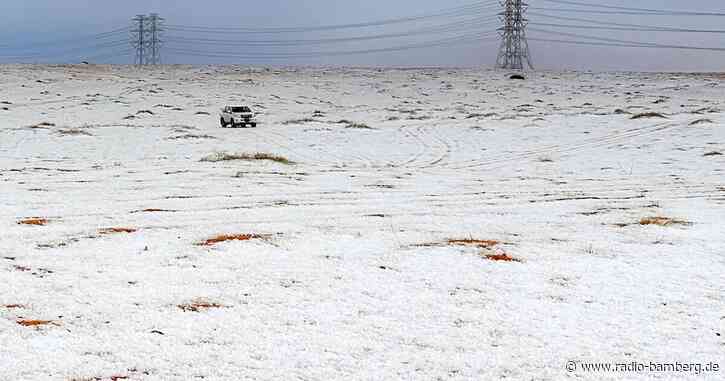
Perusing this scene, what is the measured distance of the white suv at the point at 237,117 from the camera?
3322cm

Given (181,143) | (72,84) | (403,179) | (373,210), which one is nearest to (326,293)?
(373,210)

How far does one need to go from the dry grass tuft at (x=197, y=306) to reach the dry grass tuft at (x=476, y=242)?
309 cm

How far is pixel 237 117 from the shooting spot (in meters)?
33.2

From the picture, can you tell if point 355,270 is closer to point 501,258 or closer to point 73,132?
point 501,258

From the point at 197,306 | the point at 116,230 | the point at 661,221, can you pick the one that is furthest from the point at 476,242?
the point at 116,230

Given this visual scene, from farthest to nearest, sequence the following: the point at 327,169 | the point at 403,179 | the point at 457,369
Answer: the point at 327,169
the point at 403,179
the point at 457,369

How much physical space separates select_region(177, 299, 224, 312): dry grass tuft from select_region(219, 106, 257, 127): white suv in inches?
1103

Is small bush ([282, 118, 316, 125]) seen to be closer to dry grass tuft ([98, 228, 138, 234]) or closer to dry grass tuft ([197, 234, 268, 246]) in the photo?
dry grass tuft ([98, 228, 138, 234])

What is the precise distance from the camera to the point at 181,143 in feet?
82.4

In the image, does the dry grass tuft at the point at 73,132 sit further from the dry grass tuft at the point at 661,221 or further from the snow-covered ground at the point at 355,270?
the dry grass tuft at the point at 661,221

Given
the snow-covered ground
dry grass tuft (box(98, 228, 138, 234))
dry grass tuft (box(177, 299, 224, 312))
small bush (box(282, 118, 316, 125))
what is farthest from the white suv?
dry grass tuft (box(177, 299, 224, 312))

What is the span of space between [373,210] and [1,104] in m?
37.6

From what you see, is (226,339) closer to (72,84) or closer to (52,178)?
(52,178)

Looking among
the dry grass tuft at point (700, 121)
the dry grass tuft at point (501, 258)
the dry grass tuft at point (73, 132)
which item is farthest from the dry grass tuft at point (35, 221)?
the dry grass tuft at point (700, 121)
